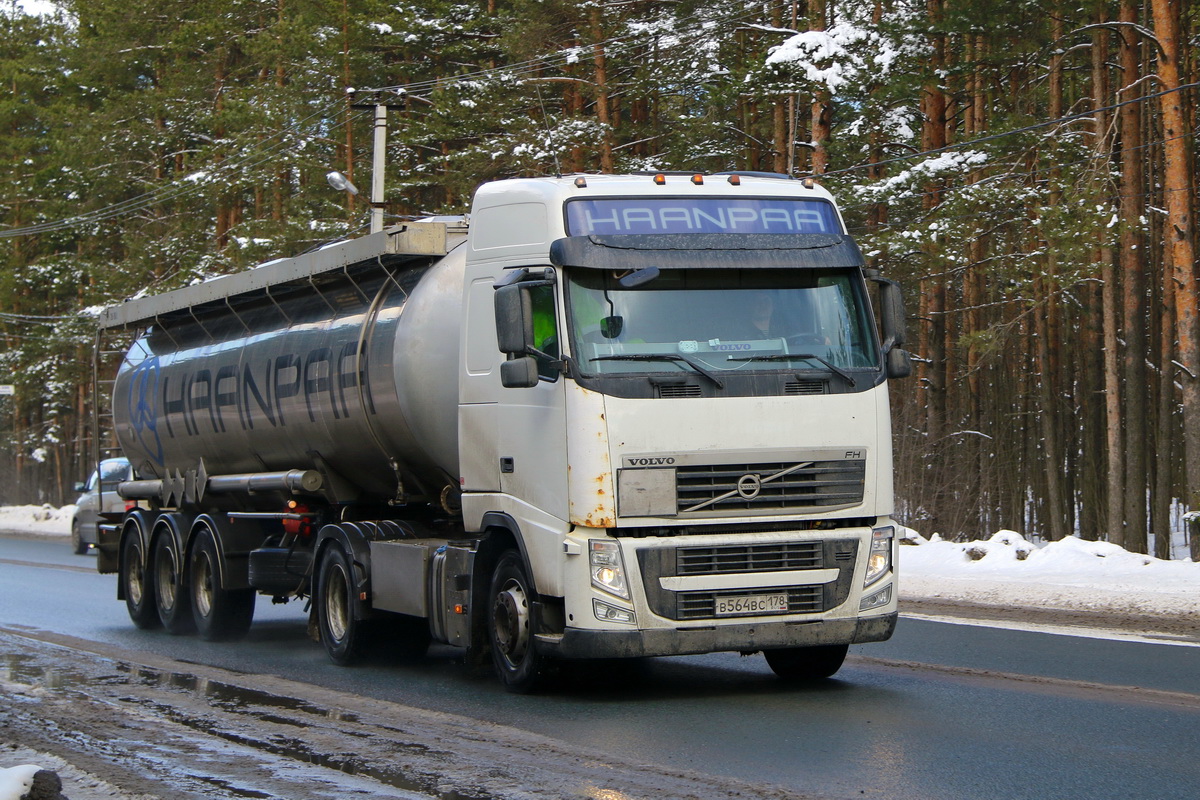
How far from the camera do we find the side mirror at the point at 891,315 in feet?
31.6

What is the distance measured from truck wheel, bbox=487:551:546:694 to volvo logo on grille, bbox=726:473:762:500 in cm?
149

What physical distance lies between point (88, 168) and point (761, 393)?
160 feet

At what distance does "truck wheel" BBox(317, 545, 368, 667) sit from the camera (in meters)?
12.0

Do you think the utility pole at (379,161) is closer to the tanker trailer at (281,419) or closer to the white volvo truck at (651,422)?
the tanker trailer at (281,419)

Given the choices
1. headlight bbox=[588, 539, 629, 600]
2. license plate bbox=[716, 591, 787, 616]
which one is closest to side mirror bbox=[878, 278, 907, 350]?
license plate bbox=[716, 591, 787, 616]

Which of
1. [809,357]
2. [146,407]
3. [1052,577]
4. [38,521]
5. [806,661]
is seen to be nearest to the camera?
[809,357]

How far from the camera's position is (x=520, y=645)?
9.76m

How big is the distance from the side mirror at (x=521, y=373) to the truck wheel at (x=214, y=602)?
6442 millimetres

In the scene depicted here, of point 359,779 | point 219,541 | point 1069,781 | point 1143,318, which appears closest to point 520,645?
point 359,779

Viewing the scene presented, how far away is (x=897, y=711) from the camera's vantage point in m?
8.85

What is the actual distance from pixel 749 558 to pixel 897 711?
1231mm

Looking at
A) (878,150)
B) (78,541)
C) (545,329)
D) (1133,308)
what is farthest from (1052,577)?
(78,541)

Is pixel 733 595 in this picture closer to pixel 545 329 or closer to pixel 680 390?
pixel 680 390

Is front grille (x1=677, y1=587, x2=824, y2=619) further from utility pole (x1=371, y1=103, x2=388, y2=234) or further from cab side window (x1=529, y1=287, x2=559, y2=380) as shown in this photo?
utility pole (x1=371, y1=103, x2=388, y2=234)
